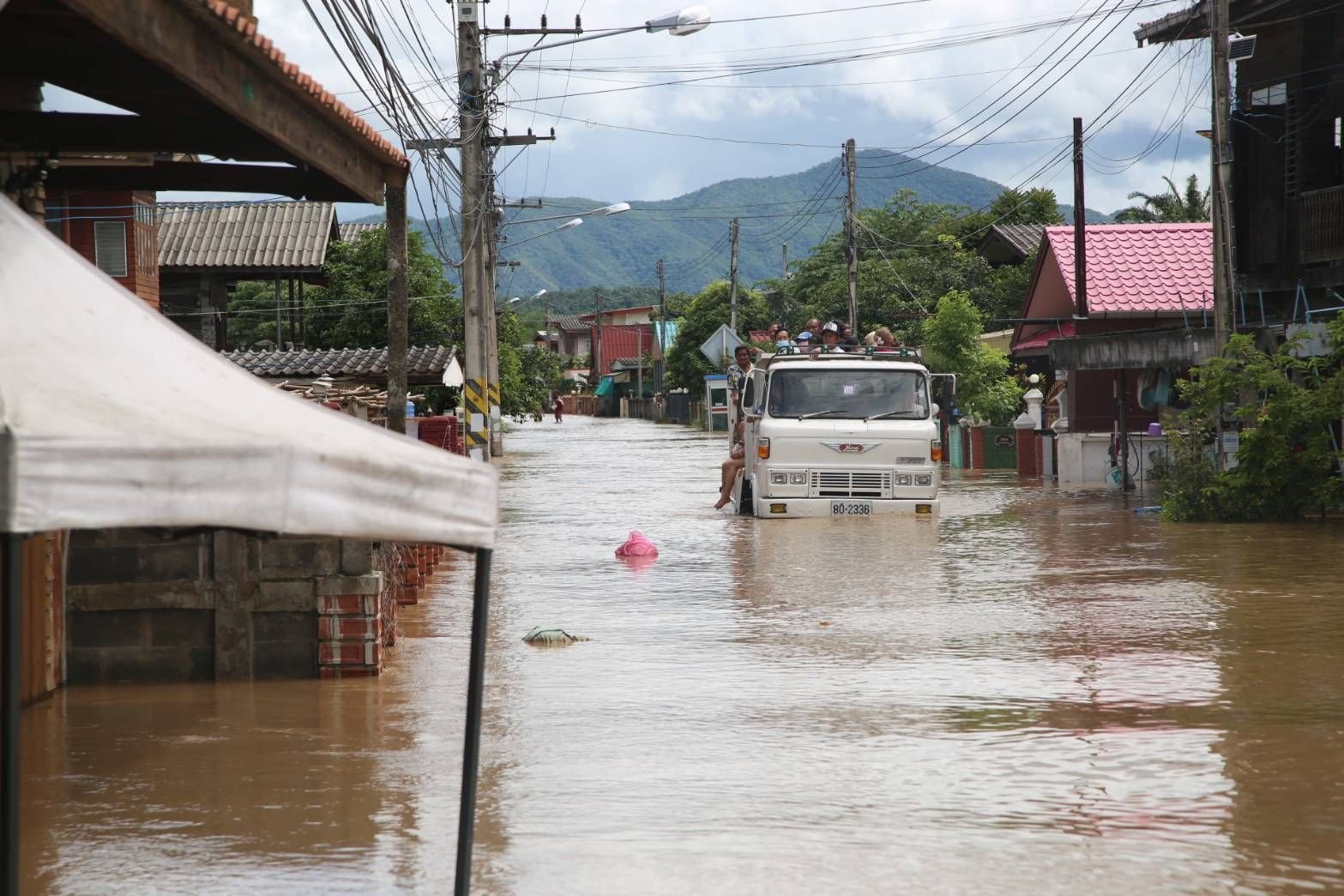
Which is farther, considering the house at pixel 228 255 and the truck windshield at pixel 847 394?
the house at pixel 228 255

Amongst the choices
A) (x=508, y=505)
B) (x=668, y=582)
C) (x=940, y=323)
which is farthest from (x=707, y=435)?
(x=668, y=582)

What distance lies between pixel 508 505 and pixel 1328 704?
16.9 meters

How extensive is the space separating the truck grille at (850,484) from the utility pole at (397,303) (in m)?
7.30

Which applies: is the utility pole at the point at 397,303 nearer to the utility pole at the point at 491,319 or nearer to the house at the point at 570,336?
the utility pole at the point at 491,319

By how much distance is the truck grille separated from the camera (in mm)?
18734

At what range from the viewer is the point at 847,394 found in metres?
19.1

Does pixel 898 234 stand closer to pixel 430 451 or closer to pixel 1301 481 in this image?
pixel 1301 481

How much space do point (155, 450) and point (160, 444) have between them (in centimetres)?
2

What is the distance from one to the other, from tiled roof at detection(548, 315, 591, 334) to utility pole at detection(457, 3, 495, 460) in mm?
134310

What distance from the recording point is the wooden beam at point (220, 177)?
417 inches

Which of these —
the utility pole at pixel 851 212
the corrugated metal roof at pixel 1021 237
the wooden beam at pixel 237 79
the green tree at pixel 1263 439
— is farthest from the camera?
the corrugated metal roof at pixel 1021 237

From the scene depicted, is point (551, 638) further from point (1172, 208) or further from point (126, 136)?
point (1172, 208)

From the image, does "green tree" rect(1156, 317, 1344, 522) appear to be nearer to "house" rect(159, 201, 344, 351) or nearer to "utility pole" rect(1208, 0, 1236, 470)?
"utility pole" rect(1208, 0, 1236, 470)

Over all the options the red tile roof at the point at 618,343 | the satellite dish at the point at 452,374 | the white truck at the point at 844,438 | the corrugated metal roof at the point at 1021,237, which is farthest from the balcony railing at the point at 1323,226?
the red tile roof at the point at 618,343
